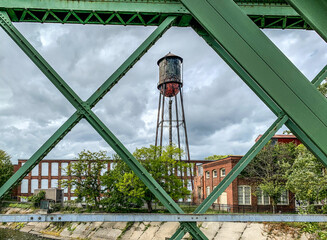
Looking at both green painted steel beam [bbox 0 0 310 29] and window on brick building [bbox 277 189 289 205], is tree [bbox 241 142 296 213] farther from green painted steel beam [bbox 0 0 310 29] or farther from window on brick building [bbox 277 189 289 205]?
green painted steel beam [bbox 0 0 310 29]

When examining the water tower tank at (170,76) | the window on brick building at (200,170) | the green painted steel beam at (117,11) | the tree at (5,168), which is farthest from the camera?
the tree at (5,168)

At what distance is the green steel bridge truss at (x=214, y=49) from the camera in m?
1.05

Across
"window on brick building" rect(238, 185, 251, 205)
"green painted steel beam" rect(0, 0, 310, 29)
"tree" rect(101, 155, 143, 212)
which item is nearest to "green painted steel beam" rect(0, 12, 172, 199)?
"green painted steel beam" rect(0, 0, 310, 29)

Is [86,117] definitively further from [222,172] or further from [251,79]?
[222,172]

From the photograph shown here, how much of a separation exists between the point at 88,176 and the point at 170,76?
16140 mm

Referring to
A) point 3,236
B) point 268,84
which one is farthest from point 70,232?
point 268,84

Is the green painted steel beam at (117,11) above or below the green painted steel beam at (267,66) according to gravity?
above

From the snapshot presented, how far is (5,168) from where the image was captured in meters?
52.4

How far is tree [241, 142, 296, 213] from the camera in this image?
28.9 meters

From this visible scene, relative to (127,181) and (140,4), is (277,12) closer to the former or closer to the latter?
(140,4)

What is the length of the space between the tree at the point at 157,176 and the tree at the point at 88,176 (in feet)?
13.5

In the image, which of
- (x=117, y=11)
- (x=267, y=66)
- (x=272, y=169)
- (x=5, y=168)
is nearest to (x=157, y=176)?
(x=272, y=169)

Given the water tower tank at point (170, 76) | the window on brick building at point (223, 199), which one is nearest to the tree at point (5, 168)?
the water tower tank at point (170, 76)

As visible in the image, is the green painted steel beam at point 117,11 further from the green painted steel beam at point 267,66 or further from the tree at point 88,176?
the tree at point 88,176
